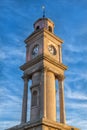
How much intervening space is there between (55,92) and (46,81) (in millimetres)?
2266

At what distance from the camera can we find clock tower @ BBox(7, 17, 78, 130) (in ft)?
90.6

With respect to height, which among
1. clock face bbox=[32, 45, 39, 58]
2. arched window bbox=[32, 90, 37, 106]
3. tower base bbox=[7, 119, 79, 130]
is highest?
clock face bbox=[32, 45, 39, 58]

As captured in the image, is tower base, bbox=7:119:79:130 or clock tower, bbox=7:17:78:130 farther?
clock tower, bbox=7:17:78:130

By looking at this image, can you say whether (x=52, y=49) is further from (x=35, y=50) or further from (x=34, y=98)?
(x=34, y=98)

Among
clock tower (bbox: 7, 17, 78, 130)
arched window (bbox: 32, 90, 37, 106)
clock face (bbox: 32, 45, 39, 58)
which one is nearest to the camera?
clock tower (bbox: 7, 17, 78, 130)

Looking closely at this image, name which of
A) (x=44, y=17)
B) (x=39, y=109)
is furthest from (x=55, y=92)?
(x=44, y=17)

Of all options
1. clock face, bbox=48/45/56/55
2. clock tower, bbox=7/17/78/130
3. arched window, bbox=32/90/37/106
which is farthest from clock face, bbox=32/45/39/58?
arched window, bbox=32/90/37/106

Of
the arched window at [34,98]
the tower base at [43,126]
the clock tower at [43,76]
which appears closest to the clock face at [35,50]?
the clock tower at [43,76]

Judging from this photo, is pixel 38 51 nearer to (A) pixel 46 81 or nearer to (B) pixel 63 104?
(A) pixel 46 81

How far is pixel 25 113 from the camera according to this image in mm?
29953

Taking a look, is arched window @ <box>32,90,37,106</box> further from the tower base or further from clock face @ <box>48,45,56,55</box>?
clock face @ <box>48,45,56,55</box>

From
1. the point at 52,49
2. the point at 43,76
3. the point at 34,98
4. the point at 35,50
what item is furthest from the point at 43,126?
the point at 52,49

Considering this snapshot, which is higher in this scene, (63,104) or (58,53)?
(58,53)

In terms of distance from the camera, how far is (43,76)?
2997 cm
